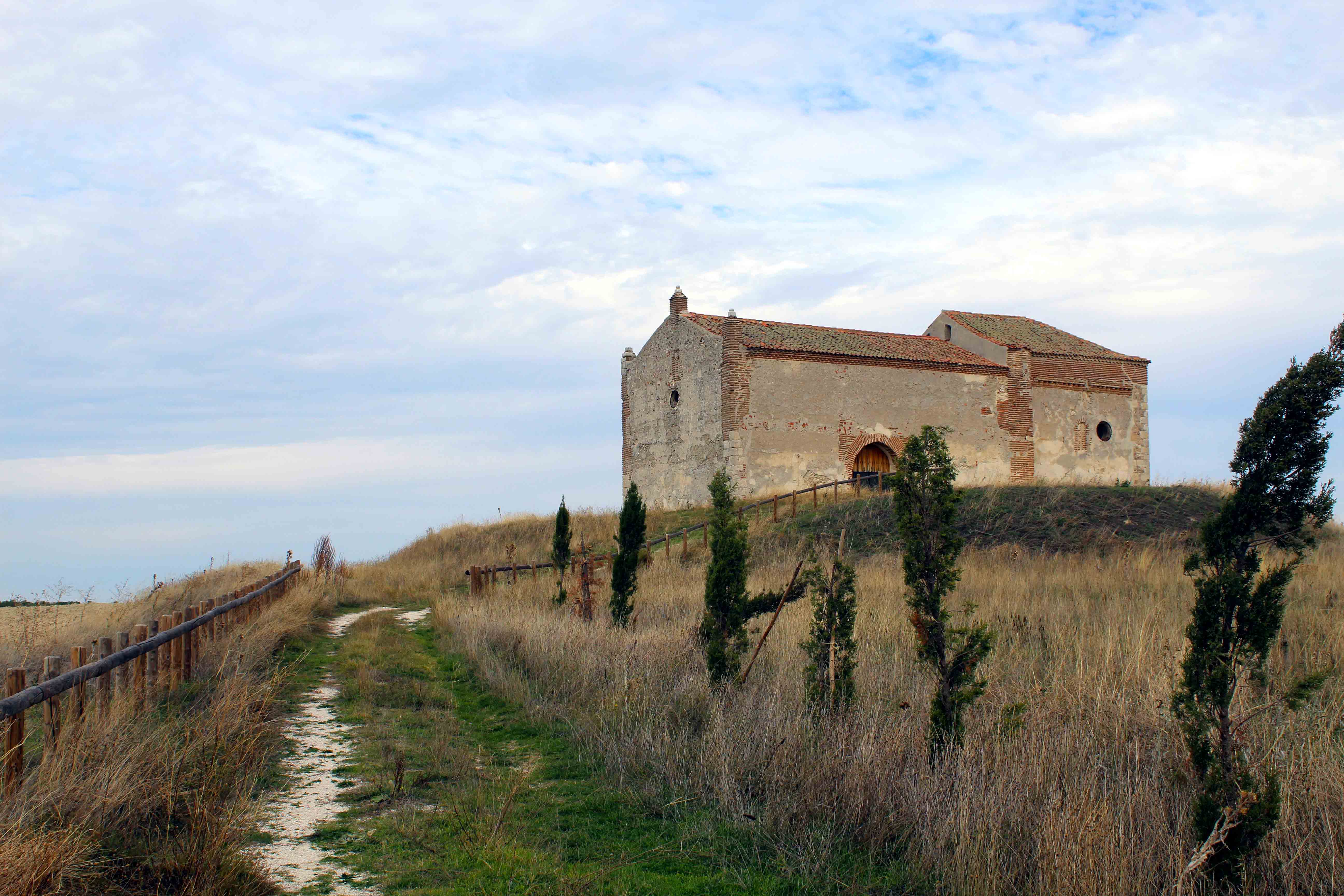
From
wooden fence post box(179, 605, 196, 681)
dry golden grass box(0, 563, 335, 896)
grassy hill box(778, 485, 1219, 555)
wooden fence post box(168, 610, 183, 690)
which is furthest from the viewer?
grassy hill box(778, 485, 1219, 555)

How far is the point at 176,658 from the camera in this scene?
856 centimetres

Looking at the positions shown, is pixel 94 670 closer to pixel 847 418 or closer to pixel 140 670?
pixel 140 670

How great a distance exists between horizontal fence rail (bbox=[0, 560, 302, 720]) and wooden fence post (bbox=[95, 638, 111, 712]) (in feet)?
0.17

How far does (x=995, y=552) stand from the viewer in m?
18.6

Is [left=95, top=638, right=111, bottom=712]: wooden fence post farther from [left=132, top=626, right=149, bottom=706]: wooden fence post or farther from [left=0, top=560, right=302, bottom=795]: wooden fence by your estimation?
[left=132, top=626, right=149, bottom=706]: wooden fence post

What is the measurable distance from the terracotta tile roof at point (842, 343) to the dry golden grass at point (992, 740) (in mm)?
17281

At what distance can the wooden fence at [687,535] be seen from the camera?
19.5 metres

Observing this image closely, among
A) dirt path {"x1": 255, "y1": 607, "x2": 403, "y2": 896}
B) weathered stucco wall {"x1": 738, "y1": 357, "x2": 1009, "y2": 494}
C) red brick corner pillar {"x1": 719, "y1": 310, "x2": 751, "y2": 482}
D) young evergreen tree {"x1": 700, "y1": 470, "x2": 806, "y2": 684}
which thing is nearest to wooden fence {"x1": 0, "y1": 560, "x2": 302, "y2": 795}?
dirt path {"x1": 255, "y1": 607, "x2": 403, "y2": 896}

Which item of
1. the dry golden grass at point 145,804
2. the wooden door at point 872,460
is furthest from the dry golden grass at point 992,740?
the wooden door at point 872,460

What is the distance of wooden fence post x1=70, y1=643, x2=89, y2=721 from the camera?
5680 millimetres

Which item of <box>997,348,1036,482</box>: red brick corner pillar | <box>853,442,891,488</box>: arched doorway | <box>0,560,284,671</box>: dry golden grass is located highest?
<box>997,348,1036,482</box>: red brick corner pillar

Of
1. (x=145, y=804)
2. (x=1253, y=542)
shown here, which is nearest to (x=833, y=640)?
(x=1253, y=542)

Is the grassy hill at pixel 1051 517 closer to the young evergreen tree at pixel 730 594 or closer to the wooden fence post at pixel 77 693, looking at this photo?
the young evergreen tree at pixel 730 594

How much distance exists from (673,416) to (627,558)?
679 inches
